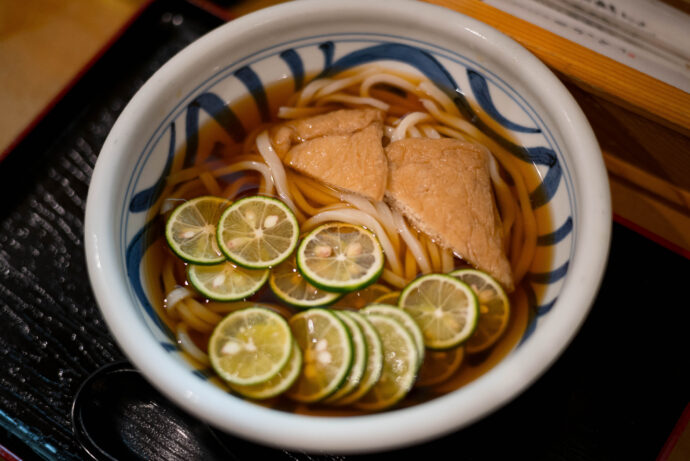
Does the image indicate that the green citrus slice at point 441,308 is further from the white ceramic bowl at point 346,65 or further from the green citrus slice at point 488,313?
the white ceramic bowl at point 346,65

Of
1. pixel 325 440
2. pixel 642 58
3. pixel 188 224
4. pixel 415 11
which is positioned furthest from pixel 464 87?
pixel 325 440

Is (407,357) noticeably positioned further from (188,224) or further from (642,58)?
(642,58)

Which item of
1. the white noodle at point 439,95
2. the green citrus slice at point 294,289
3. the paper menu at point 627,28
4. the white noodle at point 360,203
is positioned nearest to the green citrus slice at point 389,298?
the green citrus slice at point 294,289

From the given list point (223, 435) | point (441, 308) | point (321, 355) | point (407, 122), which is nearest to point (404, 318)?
point (441, 308)

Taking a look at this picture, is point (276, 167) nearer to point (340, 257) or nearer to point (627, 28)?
point (340, 257)

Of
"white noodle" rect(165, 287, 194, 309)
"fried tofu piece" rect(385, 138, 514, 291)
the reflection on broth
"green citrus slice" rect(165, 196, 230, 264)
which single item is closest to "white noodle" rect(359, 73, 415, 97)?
the reflection on broth
